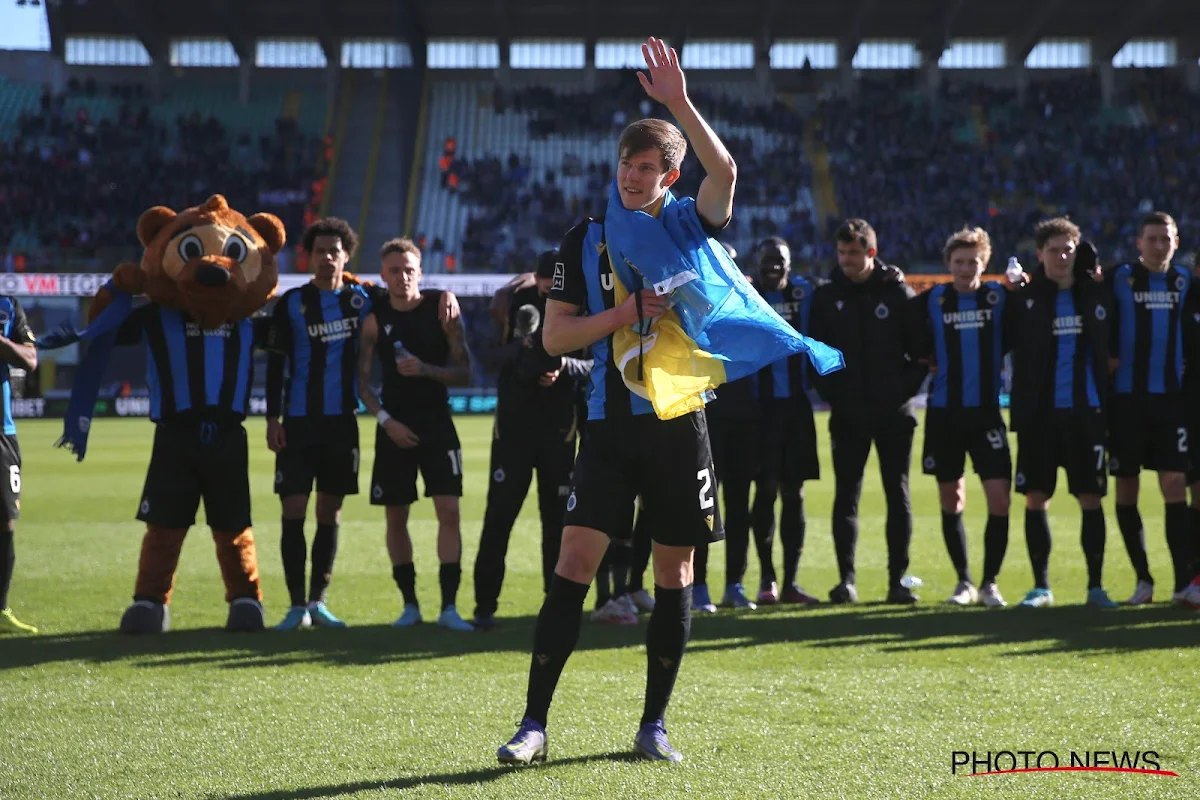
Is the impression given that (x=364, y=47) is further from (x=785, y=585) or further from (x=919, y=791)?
(x=919, y=791)

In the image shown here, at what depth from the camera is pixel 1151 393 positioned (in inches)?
278

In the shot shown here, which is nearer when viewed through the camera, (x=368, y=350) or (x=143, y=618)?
(x=143, y=618)

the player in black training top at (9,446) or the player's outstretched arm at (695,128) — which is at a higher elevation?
the player's outstretched arm at (695,128)

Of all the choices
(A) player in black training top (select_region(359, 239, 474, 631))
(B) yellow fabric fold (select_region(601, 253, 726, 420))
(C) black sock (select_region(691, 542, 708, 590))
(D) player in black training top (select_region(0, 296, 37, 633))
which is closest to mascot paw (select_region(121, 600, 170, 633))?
(D) player in black training top (select_region(0, 296, 37, 633))

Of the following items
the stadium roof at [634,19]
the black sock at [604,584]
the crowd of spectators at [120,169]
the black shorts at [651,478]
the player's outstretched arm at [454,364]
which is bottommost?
the black sock at [604,584]

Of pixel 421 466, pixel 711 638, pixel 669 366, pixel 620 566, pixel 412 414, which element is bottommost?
pixel 711 638

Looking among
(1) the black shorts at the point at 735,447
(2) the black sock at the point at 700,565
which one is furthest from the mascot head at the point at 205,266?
(2) the black sock at the point at 700,565

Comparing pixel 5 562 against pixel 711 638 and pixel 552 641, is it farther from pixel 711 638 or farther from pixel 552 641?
pixel 552 641

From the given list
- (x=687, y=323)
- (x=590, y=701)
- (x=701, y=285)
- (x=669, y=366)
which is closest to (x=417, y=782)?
(x=590, y=701)

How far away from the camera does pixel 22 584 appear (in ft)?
26.8

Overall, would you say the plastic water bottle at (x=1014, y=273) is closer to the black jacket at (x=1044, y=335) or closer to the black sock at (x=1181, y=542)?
the black jacket at (x=1044, y=335)

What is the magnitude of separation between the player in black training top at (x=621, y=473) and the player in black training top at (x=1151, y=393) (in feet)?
13.2

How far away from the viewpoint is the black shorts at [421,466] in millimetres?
6586

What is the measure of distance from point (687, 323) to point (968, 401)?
3.92 m
